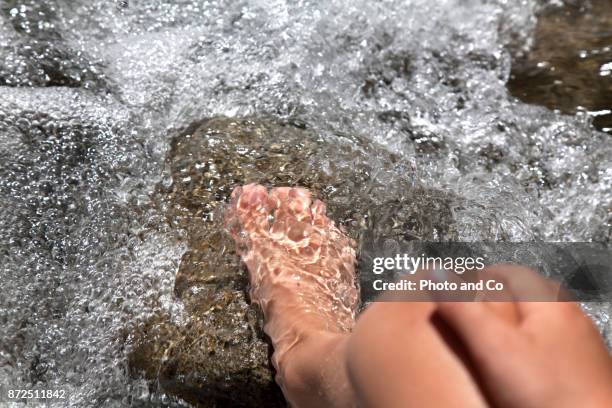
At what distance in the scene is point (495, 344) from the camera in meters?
0.66

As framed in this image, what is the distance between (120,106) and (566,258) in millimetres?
1180

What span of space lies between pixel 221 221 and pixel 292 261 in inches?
7.5

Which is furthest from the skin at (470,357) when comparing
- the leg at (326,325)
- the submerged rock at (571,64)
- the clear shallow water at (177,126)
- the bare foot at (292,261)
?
the submerged rock at (571,64)

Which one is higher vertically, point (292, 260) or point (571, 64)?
point (571, 64)

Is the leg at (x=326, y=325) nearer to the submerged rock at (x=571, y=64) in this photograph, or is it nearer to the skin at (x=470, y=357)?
the skin at (x=470, y=357)

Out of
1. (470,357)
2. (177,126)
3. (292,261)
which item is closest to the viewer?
(470,357)

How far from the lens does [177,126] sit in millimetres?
1641

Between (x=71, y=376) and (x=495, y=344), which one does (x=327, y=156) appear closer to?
(x=71, y=376)

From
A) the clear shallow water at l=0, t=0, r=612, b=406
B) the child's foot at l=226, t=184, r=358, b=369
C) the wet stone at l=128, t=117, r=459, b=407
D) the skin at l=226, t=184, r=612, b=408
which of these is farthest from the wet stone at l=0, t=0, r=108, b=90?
the skin at l=226, t=184, r=612, b=408

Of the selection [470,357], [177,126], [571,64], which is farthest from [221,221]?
[571,64]

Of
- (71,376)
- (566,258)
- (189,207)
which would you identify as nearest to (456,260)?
(566,258)

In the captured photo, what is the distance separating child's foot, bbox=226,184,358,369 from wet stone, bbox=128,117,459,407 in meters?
0.03

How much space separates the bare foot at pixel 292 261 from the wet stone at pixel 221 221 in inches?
1.3

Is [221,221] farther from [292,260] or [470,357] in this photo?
[470,357]
